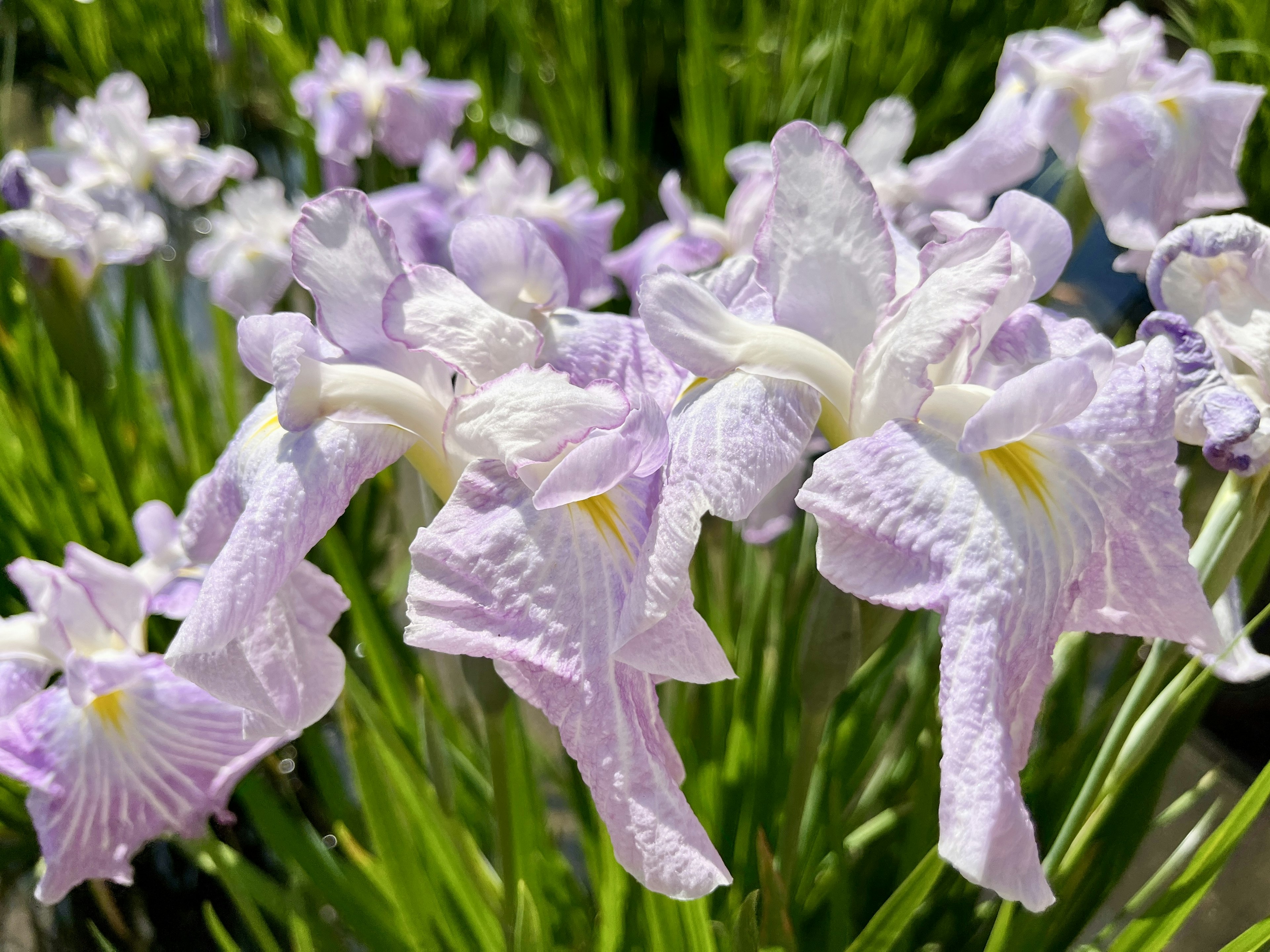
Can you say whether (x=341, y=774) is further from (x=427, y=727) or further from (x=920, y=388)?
(x=920, y=388)

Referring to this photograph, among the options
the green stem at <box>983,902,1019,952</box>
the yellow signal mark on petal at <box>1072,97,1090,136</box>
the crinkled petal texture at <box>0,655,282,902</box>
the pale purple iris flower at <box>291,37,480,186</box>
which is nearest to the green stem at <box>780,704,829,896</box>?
the green stem at <box>983,902,1019,952</box>

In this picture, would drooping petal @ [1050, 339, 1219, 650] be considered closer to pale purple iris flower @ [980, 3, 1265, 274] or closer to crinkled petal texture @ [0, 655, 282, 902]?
pale purple iris flower @ [980, 3, 1265, 274]

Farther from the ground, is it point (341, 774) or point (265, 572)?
point (265, 572)

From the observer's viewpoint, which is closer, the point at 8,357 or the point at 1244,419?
the point at 1244,419

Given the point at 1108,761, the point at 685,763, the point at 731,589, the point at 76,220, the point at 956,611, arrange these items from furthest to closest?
the point at 76,220, the point at 731,589, the point at 685,763, the point at 1108,761, the point at 956,611

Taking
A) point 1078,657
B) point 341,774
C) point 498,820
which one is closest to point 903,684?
point 1078,657

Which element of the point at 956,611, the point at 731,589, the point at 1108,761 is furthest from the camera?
the point at 731,589

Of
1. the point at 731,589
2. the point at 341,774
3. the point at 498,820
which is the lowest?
the point at 341,774
